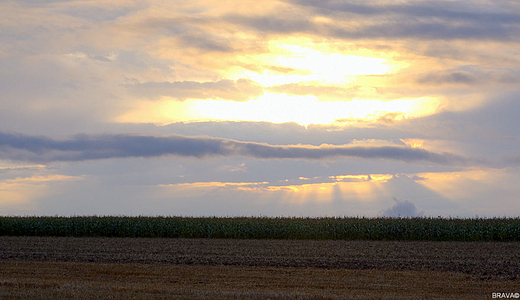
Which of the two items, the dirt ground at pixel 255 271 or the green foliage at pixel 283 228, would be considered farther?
the green foliage at pixel 283 228

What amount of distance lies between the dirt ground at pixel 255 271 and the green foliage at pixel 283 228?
26.1 ft

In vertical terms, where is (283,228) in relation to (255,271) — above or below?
above

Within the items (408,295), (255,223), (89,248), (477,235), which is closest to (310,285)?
(408,295)

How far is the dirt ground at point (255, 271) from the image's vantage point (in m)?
16.5

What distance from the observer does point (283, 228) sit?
43062 mm

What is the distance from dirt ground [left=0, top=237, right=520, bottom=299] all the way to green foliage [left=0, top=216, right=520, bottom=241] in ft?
26.1

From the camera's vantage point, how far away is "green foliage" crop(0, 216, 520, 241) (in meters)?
41.8

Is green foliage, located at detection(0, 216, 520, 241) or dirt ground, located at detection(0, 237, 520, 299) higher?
green foliage, located at detection(0, 216, 520, 241)

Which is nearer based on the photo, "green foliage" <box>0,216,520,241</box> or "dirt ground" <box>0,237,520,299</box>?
"dirt ground" <box>0,237,520,299</box>

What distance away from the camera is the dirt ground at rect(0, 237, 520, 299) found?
54.1ft

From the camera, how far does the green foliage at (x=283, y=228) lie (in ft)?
137

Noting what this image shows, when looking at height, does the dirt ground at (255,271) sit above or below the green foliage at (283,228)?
below

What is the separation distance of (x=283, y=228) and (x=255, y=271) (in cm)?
2114

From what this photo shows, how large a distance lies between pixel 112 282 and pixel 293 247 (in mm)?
15567
